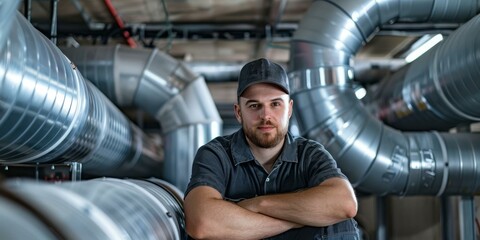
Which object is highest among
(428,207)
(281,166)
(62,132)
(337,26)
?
(337,26)

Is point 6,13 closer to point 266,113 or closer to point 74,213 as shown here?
point 74,213

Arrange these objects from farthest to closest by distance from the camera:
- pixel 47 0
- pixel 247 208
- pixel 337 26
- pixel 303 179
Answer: pixel 47 0, pixel 337 26, pixel 303 179, pixel 247 208

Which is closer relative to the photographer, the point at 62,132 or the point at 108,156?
the point at 62,132

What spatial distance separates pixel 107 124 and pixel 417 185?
5.94ft

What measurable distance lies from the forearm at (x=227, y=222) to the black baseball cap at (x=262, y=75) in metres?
0.45

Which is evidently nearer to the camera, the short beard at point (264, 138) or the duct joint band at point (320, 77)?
the short beard at point (264, 138)

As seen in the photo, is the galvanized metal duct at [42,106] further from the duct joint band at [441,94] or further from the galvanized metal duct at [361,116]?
the duct joint band at [441,94]

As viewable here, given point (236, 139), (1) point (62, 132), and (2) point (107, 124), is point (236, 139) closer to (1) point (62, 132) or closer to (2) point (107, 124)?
(1) point (62, 132)

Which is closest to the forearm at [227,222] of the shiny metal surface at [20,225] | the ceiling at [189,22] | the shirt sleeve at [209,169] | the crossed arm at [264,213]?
the crossed arm at [264,213]

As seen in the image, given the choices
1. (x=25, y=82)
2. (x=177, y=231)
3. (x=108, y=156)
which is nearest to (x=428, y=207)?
(x=108, y=156)

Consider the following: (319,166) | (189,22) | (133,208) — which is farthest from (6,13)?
(189,22)

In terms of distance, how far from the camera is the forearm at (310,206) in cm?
148

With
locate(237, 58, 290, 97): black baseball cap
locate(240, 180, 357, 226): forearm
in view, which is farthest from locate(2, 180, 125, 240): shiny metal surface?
locate(237, 58, 290, 97): black baseball cap

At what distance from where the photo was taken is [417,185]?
9.68 ft
